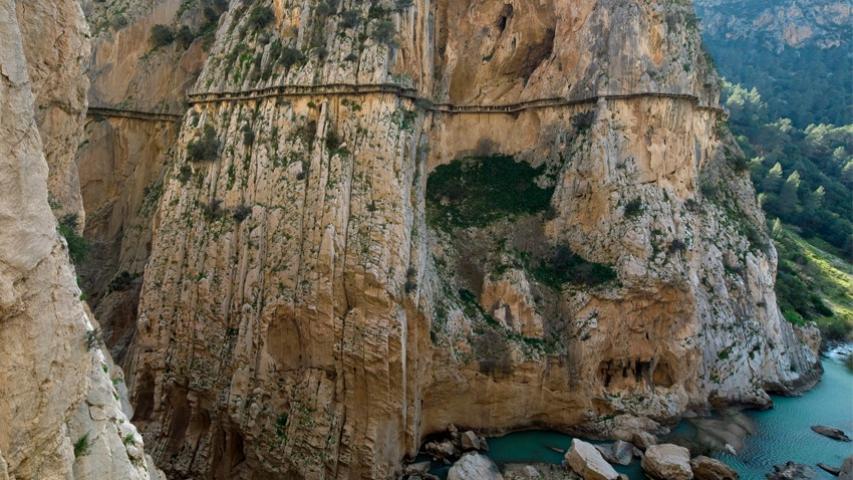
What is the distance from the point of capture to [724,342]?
30.3m

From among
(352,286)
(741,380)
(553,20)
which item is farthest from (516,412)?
(553,20)

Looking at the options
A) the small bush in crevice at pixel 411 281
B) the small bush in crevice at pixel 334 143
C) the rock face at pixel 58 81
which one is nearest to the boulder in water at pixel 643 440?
the small bush in crevice at pixel 411 281

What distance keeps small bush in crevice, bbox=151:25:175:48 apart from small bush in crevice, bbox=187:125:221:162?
8104 millimetres

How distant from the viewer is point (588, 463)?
23.1m

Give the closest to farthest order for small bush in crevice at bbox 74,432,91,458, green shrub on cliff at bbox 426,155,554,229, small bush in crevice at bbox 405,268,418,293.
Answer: small bush in crevice at bbox 74,432,91,458, small bush in crevice at bbox 405,268,418,293, green shrub on cliff at bbox 426,155,554,229

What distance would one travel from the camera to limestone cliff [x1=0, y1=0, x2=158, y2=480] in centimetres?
689

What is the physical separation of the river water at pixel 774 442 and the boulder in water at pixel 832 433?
384 millimetres

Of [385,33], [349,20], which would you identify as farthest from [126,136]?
[385,33]

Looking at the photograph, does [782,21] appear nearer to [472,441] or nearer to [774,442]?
[774,442]

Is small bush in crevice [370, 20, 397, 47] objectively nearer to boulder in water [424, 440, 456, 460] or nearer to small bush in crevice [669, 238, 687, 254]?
small bush in crevice [669, 238, 687, 254]

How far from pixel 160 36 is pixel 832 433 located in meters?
39.9

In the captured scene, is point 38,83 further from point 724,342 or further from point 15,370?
point 724,342

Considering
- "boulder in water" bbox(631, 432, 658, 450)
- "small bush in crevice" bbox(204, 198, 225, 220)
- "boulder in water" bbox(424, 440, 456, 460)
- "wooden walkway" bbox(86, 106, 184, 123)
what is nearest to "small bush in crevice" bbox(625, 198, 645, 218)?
"boulder in water" bbox(631, 432, 658, 450)

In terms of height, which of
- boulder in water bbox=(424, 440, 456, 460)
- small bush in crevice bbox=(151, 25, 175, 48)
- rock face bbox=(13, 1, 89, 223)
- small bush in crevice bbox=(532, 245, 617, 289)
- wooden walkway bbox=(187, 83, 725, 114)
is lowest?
boulder in water bbox=(424, 440, 456, 460)
